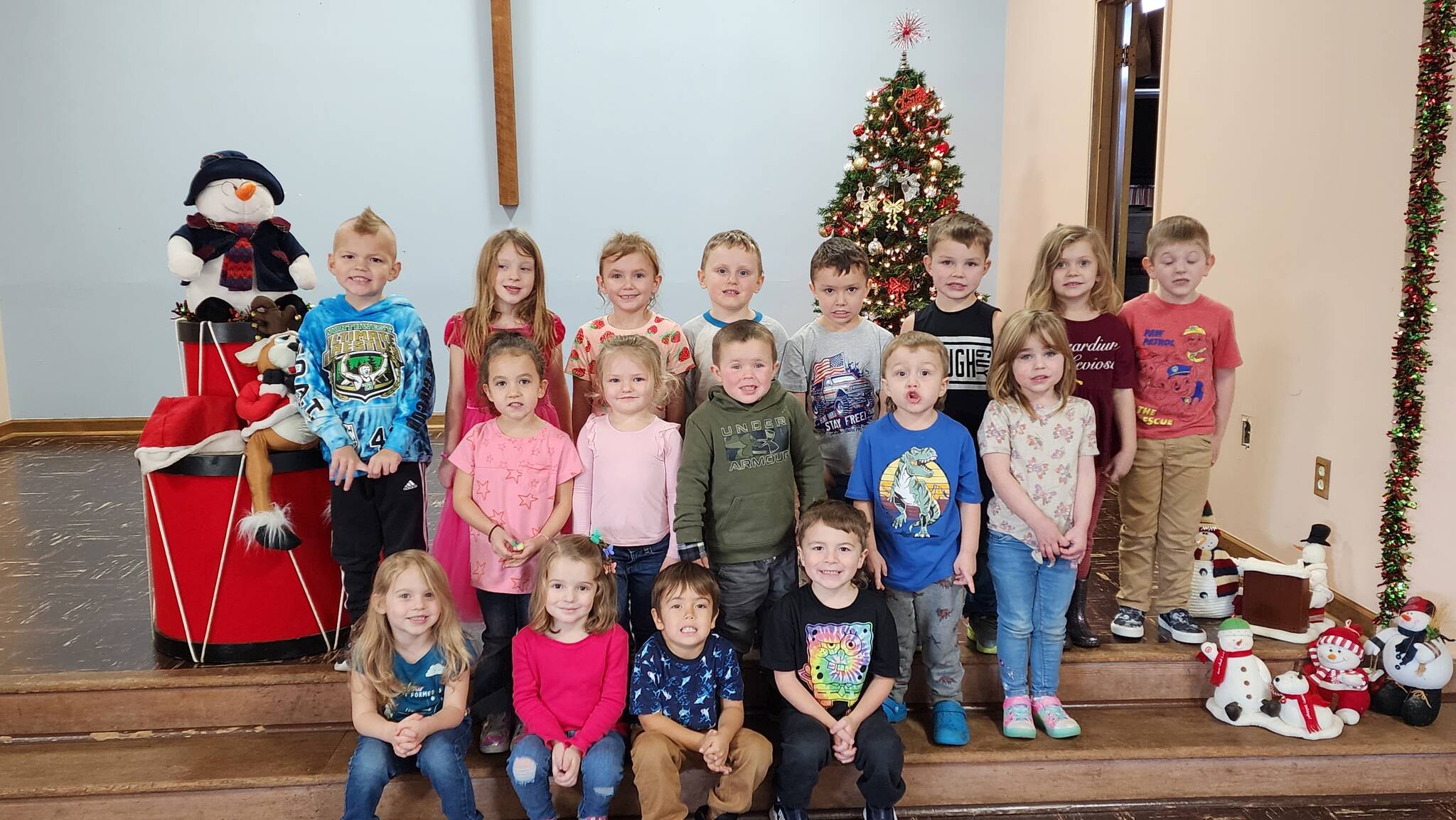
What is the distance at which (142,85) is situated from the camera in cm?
565

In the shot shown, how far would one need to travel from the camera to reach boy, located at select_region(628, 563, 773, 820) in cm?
209

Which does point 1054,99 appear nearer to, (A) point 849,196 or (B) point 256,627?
(A) point 849,196

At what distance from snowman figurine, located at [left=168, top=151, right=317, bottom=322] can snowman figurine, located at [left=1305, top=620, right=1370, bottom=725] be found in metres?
2.87

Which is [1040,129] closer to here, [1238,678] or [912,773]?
[1238,678]

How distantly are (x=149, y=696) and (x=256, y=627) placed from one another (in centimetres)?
30

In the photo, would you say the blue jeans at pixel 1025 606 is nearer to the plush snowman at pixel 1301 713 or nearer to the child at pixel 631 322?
the plush snowman at pixel 1301 713

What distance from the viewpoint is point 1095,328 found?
2562 millimetres

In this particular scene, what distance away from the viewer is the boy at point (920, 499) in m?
2.28

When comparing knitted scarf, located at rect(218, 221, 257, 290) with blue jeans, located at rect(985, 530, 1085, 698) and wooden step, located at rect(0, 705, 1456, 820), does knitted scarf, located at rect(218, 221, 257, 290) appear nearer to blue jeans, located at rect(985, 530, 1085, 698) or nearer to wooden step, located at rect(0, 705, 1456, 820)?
wooden step, located at rect(0, 705, 1456, 820)

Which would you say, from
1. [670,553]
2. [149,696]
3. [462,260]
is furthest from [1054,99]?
[149,696]

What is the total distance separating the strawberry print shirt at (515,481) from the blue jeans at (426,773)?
38cm

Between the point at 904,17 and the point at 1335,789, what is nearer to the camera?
the point at 1335,789

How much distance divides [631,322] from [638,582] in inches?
27.2

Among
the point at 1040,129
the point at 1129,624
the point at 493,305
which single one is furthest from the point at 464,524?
the point at 1040,129
